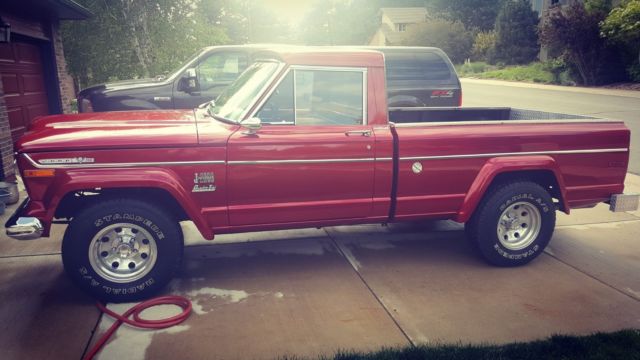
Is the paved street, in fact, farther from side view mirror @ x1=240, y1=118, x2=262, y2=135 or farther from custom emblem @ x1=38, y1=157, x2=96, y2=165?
custom emblem @ x1=38, y1=157, x2=96, y2=165

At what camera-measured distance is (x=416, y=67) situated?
33.6 feet

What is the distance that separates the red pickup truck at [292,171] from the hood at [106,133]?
0.5 inches

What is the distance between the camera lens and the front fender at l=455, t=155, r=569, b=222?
474cm

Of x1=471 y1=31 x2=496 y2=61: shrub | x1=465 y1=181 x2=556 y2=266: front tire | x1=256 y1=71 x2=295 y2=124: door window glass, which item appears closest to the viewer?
x1=256 y1=71 x2=295 y2=124: door window glass

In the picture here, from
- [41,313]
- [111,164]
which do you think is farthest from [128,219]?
[41,313]

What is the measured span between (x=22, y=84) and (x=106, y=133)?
257 inches

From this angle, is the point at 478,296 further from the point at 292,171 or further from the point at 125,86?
the point at 125,86

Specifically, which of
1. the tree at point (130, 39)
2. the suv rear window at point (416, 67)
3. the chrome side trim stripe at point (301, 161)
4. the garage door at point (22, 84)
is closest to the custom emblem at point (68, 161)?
the chrome side trim stripe at point (301, 161)

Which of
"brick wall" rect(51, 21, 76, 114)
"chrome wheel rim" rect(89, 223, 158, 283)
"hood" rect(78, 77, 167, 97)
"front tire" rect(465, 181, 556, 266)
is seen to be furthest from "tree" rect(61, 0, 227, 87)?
"front tire" rect(465, 181, 556, 266)

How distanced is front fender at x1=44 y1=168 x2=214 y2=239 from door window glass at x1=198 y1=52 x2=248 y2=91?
4.90m

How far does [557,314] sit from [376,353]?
167 cm

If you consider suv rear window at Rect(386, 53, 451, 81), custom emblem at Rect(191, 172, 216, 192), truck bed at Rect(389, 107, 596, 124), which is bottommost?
custom emblem at Rect(191, 172, 216, 192)

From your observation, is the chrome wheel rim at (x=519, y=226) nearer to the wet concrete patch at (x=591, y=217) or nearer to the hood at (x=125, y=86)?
the wet concrete patch at (x=591, y=217)

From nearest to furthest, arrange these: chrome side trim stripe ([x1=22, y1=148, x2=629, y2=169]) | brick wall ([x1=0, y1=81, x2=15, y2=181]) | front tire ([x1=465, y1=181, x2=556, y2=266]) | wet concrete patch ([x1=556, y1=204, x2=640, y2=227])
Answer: chrome side trim stripe ([x1=22, y1=148, x2=629, y2=169])
front tire ([x1=465, y1=181, x2=556, y2=266])
wet concrete patch ([x1=556, y1=204, x2=640, y2=227])
brick wall ([x1=0, y1=81, x2=15, y2=181])
